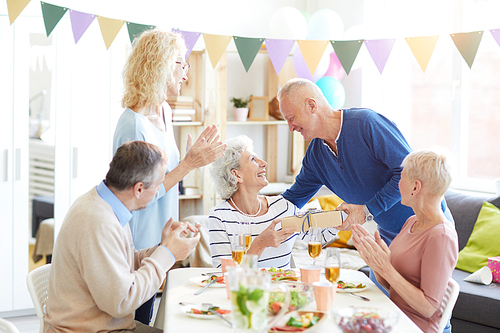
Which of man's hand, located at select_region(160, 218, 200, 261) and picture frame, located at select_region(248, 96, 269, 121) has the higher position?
picture frame, located at select_region(248, 96, 269, 121)

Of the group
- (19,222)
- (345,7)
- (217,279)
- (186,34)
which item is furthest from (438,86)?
(19,222)

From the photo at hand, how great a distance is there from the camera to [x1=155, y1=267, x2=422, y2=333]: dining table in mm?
1396

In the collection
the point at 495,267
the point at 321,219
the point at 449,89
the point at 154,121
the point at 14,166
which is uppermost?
the point at 449,89

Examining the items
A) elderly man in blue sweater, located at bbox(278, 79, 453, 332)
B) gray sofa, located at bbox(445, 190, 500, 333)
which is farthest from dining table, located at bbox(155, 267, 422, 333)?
gray sofa, located at bbox(445, 190, 500, 333)

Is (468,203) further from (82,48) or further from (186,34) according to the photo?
(82,48)

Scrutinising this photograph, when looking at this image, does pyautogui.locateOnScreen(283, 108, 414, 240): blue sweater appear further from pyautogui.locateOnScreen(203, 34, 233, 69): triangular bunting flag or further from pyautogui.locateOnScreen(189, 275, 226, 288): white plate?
pyautogui.locateOnScreen(203, 34, 233, 69): triangular bunting flag

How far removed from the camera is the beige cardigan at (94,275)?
56.5 inches

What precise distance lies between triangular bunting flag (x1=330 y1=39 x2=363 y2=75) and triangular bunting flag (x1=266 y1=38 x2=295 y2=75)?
30cm

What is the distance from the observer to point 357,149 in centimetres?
218

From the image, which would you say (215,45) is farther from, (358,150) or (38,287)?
(38,287)

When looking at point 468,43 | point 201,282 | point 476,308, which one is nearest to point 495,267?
point 476,308

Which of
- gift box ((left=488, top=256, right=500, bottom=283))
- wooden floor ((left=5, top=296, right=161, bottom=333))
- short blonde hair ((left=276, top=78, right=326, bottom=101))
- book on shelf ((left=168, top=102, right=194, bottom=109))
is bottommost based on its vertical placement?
→ wooden floor ((left=5, top=296, right=161, bottom=333))

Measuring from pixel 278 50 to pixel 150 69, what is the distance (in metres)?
1.40

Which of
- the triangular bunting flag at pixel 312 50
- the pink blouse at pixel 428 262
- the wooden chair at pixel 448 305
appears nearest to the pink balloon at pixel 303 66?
the triangular bunting flag at pixel 312 50
